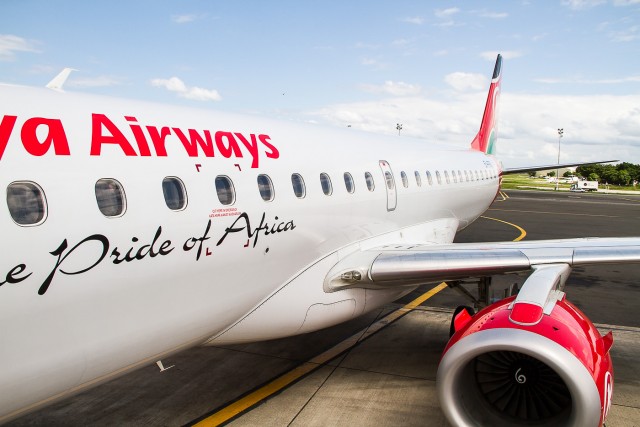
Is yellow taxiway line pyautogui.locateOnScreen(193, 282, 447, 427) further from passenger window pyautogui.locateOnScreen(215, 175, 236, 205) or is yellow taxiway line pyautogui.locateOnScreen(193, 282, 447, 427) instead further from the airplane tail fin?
the airplane tail fin

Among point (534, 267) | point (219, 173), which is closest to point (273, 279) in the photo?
point (219, 173)

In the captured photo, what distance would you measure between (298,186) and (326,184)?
2.40ft

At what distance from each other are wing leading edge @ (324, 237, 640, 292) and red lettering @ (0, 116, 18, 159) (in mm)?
4290

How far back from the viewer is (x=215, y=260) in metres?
5.18

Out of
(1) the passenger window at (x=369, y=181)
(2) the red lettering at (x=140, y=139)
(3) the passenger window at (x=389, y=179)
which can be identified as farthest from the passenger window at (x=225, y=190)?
(3) the passenger window at (x=389, y=179)

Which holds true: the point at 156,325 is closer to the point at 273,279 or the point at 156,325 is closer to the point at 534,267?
the point at 273,279

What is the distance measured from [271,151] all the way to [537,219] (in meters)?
28.9

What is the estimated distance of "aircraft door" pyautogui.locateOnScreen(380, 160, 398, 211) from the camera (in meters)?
9.20

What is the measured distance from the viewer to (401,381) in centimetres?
763

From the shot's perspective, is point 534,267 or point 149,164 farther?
point 534,267

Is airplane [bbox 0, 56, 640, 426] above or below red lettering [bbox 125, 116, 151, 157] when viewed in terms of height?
below

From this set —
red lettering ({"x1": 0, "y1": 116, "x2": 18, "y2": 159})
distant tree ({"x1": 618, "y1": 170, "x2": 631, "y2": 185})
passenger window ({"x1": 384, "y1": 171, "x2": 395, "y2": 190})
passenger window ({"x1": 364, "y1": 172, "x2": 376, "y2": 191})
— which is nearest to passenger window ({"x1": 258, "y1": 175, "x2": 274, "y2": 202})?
red lettering ({"x1": 0, "y1": 116, "x2": 18, "y2": 159})

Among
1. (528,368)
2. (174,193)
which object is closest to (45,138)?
(174,193)

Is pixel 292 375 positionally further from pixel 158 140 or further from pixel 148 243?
pixel 158 140
